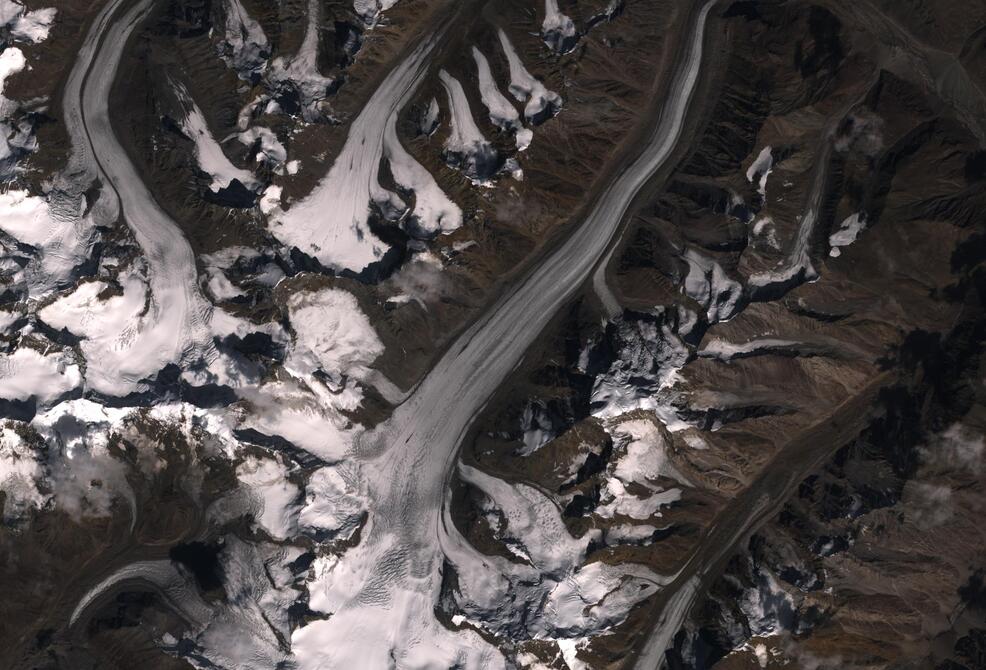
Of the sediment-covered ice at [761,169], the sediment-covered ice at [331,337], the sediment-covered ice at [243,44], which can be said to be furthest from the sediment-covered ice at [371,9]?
the sediment-covered ice at [761,169]

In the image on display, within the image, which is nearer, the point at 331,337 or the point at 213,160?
the point at 331,337

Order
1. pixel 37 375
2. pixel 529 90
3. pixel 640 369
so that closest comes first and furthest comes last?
pixel 37 375
pixel 640 369
pixel 529 90

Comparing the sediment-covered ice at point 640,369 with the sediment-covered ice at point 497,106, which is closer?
the sediment-covered ice at point 640,369

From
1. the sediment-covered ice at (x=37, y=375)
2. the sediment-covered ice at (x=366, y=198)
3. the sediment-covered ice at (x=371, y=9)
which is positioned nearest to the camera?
the sediment-covered ice at (x=37, y=375)

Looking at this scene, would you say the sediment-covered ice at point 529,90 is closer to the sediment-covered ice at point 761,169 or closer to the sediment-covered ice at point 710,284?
the sediment-covered ice at point 710,284

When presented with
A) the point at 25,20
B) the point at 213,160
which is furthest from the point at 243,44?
the point at 25,20

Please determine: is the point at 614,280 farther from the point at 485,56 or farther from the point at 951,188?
the point at 951,188

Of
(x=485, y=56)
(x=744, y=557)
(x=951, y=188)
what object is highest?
(x=951, y=188)

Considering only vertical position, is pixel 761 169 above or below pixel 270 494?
above

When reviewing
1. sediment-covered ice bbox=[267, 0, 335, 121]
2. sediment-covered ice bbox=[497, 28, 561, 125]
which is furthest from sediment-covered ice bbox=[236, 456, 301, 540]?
sediment-covered ice bbox=[497, 28, 561, 125]

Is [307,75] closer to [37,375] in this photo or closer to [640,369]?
[37,375]

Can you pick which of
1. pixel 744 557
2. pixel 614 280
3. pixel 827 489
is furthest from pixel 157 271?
pixel 827 489
